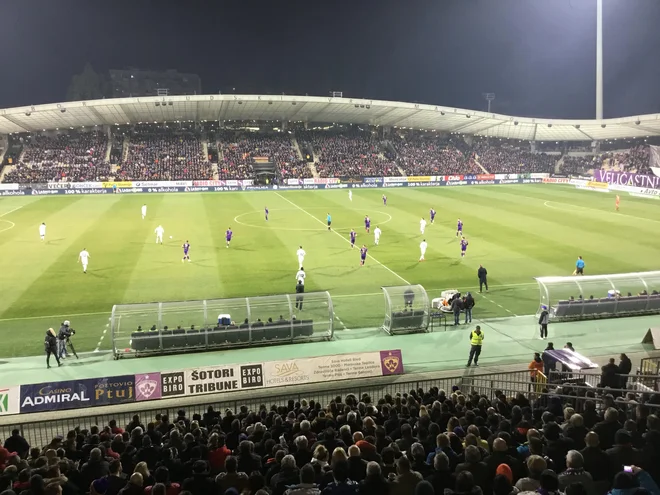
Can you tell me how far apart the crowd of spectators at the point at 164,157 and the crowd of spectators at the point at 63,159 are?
12.2 ft

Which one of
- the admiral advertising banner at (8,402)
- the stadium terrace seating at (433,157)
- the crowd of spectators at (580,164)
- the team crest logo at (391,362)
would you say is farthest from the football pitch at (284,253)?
the crowd of spectators at (580,164)

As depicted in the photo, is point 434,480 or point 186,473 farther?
point 186,473

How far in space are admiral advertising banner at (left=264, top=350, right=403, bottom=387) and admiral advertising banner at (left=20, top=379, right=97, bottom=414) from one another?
532 centimetres

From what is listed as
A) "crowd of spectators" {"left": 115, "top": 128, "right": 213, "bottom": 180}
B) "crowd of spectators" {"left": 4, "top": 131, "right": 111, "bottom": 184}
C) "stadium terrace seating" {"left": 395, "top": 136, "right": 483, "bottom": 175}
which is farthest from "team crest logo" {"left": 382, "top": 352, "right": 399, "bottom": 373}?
"stadium terrace seating" {"left": 395, "top": 136, "right": 483, "bottom": 175}

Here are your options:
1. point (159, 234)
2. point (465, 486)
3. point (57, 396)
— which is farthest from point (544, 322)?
point (159, 234)

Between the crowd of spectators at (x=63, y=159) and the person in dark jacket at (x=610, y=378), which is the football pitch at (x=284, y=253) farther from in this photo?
the crowd of spectators at (x=63, y=159)

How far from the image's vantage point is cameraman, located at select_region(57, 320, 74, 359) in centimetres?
1956

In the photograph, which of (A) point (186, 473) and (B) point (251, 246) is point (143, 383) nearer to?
(A) point (186, 473)

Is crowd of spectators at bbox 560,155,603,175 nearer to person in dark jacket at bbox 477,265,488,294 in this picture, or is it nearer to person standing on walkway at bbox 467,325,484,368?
person in dark jacket at bbox 477,265,488,294

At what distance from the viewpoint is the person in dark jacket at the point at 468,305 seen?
2290 centimetres

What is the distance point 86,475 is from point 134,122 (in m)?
86.0

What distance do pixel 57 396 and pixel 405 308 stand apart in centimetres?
1257

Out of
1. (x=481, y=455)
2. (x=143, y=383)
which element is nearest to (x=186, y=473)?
(x=481, y=455)

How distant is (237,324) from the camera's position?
20906 millimetres
